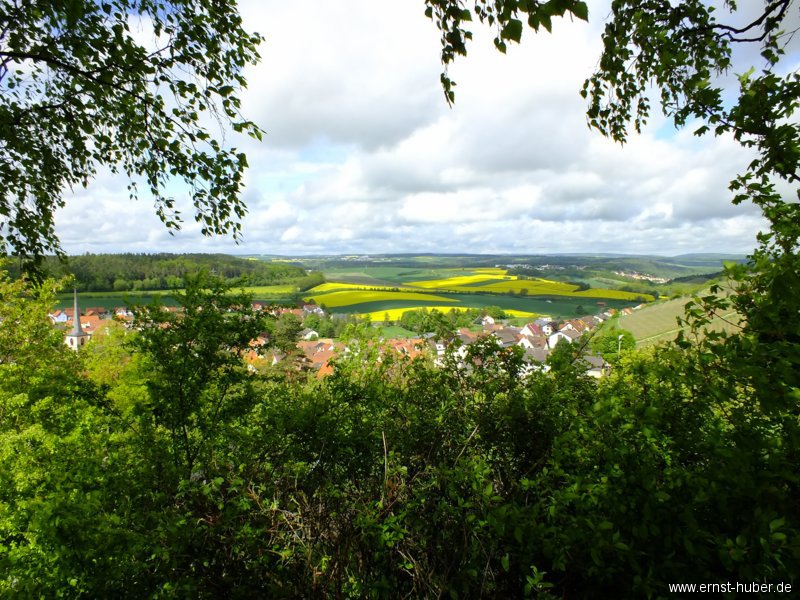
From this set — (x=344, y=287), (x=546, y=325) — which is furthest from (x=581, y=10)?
(x=344, y=287)

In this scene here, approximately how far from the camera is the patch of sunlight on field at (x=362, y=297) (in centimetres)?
7250

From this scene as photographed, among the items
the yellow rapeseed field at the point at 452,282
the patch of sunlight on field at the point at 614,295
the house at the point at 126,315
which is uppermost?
the house at the point at 126,315

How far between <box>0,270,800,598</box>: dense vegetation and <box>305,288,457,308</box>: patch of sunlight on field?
65.0 meters

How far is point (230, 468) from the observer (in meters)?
3.53

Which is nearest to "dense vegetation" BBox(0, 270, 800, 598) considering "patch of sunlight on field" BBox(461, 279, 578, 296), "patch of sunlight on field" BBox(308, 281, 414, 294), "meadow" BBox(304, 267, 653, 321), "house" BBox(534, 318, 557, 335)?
"house" BBox(534, 318, 557, 335)

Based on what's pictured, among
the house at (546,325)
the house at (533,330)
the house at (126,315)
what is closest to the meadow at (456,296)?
the house at (546,325)

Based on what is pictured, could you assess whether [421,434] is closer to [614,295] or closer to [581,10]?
[581,10]

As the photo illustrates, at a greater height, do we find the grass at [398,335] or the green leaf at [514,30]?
the green leaf at [514,30]

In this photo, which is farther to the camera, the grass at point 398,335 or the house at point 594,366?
the grass at point 398,335

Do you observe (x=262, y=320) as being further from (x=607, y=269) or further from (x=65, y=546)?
(x=607, y=269)

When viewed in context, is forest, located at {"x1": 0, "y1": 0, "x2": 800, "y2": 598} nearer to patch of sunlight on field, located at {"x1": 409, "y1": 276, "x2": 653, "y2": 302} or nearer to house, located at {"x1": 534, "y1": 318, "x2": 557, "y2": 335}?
house, located at {"x1": 534, "y1": 318, "x2": 557, "y2": 335}

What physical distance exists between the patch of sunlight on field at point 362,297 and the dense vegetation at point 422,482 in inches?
2560

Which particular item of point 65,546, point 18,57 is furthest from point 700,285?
point 18,57

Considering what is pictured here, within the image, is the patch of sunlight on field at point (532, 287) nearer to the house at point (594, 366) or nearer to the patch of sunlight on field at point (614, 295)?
the patch of sunlight on field at point (614, 295)
